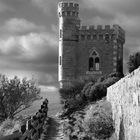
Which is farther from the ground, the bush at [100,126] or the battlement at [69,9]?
the battlement at [69,9]

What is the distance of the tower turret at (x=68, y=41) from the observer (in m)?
53.5

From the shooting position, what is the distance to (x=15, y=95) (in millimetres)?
42125

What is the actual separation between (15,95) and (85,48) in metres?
15.3

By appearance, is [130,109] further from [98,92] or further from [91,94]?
[91,94]

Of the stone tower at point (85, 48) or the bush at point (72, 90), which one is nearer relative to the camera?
the bush at point (72, 90)

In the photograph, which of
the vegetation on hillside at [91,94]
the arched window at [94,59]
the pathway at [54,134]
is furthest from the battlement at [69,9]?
the pathway at [54,134]

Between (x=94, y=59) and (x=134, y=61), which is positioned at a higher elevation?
(x=94, y=59)

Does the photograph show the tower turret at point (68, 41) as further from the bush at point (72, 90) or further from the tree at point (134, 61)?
the tree at point (134, 61)

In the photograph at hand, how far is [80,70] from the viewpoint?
53.7 m

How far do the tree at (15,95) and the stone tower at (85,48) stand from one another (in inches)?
408

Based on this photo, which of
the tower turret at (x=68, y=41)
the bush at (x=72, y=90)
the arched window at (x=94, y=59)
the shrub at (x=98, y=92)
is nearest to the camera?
the shrub at (x=98, y=92)

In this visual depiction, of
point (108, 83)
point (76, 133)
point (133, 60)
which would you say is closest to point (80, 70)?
point (108, 83)

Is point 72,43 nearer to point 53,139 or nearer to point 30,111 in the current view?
point 30,111

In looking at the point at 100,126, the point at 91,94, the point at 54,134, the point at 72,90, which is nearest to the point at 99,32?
the point at 72,90
